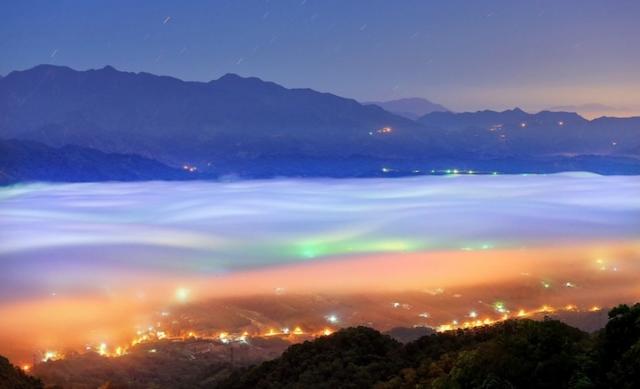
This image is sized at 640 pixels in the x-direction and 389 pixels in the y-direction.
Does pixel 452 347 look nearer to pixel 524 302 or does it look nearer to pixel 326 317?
pixel 326 317

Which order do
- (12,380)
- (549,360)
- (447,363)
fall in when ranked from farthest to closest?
(12,380) < (447,363) < (549,360)

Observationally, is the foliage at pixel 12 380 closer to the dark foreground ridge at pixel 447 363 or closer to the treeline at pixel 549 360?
the dark foreground ridge at pixel 447 363

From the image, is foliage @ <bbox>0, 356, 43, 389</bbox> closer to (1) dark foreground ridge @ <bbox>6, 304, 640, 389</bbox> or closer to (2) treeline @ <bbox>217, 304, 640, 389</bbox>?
(1) dark foreground ridge @ <bbox>6, 304, 640, 389</bbox>

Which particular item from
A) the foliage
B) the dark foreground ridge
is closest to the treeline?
the dark foreground ridge

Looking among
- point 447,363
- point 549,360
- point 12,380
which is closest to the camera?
point 549,360

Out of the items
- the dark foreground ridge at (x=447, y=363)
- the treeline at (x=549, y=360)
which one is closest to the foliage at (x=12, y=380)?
the dark foreground ridge at (x=447, y=363)

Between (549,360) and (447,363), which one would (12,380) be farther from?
(549,360)

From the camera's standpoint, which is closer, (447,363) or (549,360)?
(549,360)

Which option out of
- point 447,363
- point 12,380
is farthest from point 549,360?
point 12,380
